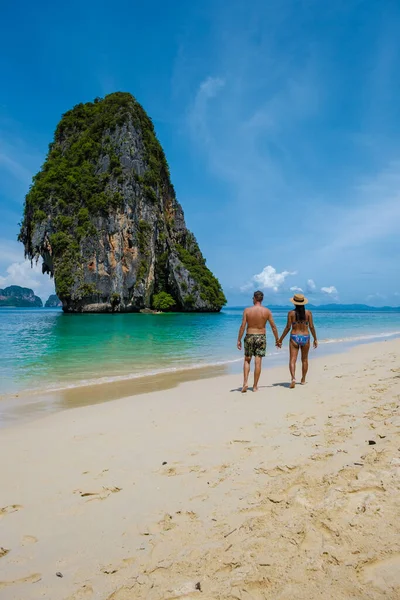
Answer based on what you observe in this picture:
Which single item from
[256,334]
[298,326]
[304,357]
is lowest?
[304,357]

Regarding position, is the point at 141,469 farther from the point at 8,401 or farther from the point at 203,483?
the point at 8,401

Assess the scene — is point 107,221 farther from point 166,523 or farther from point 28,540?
point 166,523

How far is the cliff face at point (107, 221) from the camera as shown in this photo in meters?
48.7

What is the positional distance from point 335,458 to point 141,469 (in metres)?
1.74

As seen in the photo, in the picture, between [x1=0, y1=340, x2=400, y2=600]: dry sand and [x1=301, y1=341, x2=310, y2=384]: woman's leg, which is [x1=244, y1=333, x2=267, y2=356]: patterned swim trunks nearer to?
[x1=301, y1=341, x2=310, y2=384]: woman's leg

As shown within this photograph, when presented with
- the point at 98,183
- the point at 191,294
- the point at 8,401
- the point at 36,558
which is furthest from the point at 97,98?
the point at 36,558

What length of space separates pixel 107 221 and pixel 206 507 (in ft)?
167

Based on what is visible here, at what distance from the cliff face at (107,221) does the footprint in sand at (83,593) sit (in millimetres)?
47753

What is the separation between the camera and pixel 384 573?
1.64 meters

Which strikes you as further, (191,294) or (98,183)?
(191,294)

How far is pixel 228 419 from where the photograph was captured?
4.62 meters

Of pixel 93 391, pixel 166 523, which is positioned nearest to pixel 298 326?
pixel 93 391

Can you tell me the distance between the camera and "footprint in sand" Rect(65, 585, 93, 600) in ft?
5.66

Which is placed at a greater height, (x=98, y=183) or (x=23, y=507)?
(x=98, y=183)
